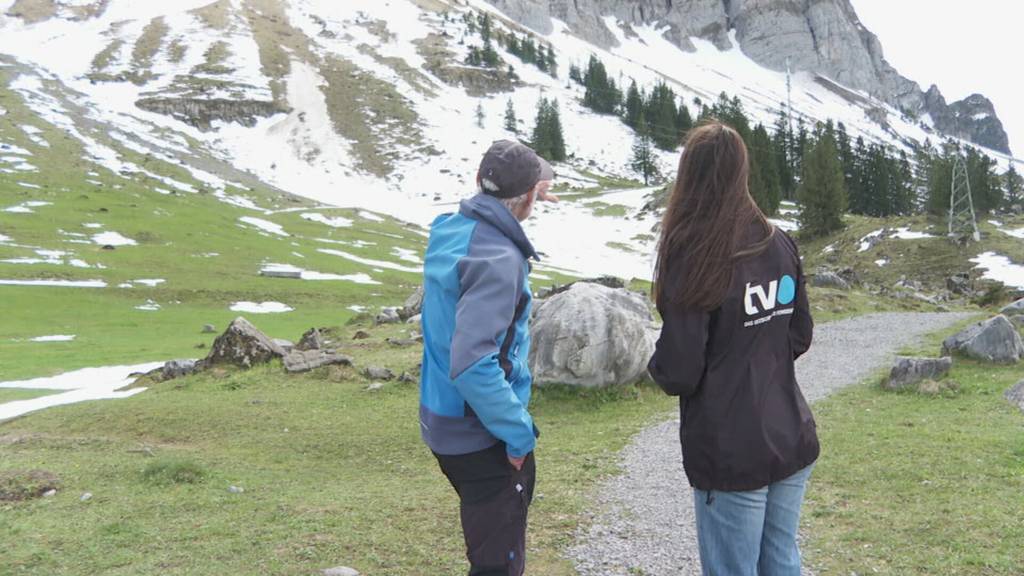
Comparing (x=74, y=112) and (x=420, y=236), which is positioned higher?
(x=74, y=112)

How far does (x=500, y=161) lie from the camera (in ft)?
13.7

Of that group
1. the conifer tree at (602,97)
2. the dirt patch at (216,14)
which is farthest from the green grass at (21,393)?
the dirt patch at (216,14)

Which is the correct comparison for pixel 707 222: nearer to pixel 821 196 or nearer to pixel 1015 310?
pixel 1015 310

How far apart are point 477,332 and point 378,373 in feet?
45.2

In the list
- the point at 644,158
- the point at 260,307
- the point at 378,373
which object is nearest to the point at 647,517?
the point at 378,373

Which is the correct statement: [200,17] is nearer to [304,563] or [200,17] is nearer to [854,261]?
[854,261]

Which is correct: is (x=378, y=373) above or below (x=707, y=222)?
below

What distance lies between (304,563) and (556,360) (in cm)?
870

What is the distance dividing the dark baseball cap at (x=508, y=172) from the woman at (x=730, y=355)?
1.02m

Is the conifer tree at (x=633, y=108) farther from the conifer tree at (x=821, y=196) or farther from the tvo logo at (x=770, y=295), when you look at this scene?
the tvo logo at (x=770, y=295)

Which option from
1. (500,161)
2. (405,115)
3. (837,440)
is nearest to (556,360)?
(837,440)

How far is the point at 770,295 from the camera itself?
11.4 feet

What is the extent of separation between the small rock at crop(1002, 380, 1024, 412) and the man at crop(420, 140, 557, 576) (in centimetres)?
1188

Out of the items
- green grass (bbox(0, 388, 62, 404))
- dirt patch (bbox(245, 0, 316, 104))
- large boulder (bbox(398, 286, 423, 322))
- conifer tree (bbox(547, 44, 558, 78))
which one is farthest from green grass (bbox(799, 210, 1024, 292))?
conifer tree (bbox(547, 44, 558, 78))
